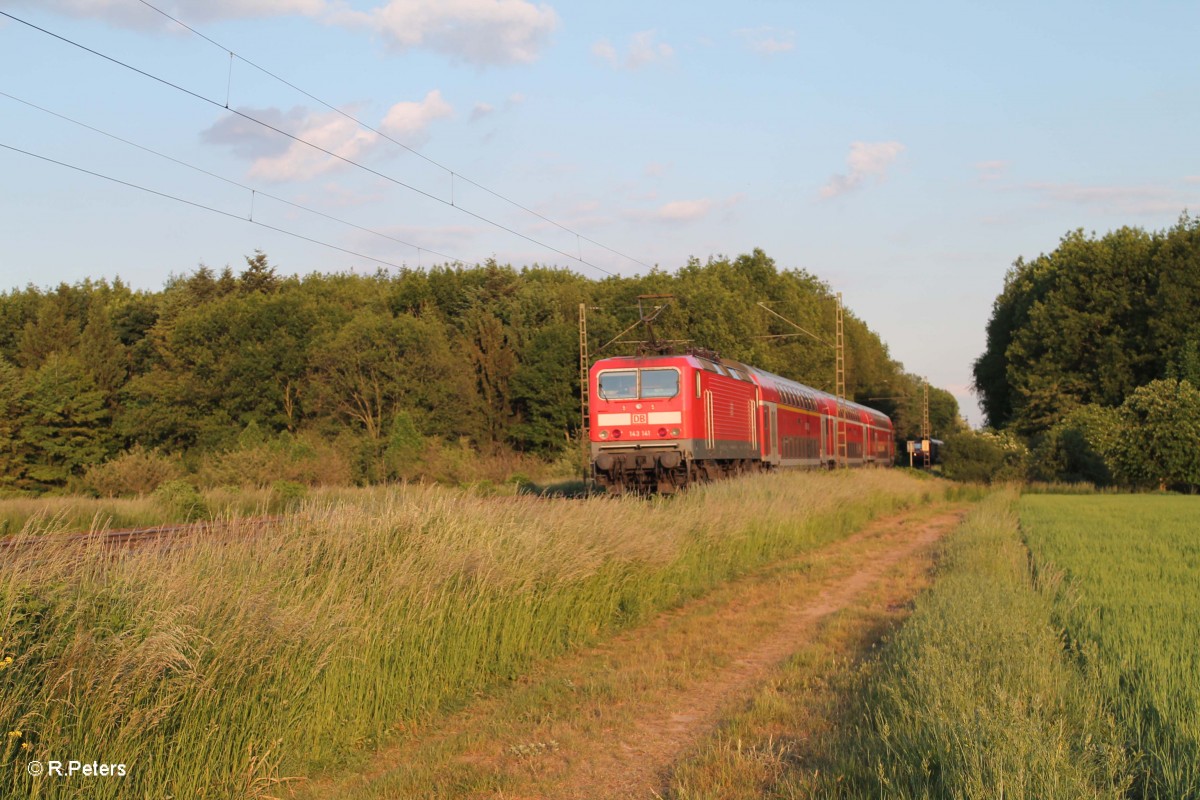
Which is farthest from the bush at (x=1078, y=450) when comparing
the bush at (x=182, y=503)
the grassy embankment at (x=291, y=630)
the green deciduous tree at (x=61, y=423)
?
the green deciduous tree at (x=61, y=423)

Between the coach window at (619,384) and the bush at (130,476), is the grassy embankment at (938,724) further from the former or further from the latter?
the bush at (130,476)

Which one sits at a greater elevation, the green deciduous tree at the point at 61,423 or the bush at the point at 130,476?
the green deciduous tree at the point at 61,423

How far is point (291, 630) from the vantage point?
6.51 metres

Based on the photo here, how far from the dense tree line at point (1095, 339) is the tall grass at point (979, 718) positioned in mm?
35754

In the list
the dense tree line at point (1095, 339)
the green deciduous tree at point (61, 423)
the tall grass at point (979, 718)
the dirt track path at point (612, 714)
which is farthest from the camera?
the green deciduous tree at point (61, 423)

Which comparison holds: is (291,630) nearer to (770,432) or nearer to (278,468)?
(770,432)

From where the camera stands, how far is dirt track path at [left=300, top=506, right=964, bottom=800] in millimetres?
6180

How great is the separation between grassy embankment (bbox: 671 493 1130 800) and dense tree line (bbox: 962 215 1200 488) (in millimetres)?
35796

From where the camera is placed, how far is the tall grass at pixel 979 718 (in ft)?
15.4

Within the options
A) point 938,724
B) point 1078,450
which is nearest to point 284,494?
point 938,724

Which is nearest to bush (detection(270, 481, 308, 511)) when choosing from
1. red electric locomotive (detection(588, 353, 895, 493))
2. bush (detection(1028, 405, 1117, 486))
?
red electric locomotive (detection(588, 353, 895, 493))

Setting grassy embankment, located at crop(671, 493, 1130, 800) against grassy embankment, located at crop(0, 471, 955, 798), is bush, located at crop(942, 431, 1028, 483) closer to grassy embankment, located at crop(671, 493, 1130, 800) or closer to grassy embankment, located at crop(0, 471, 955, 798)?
grassy embankment, located at crop(0, 471, 955, 798)

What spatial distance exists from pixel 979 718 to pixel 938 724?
244mm

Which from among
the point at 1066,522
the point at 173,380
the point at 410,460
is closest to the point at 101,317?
the point at 173,380
